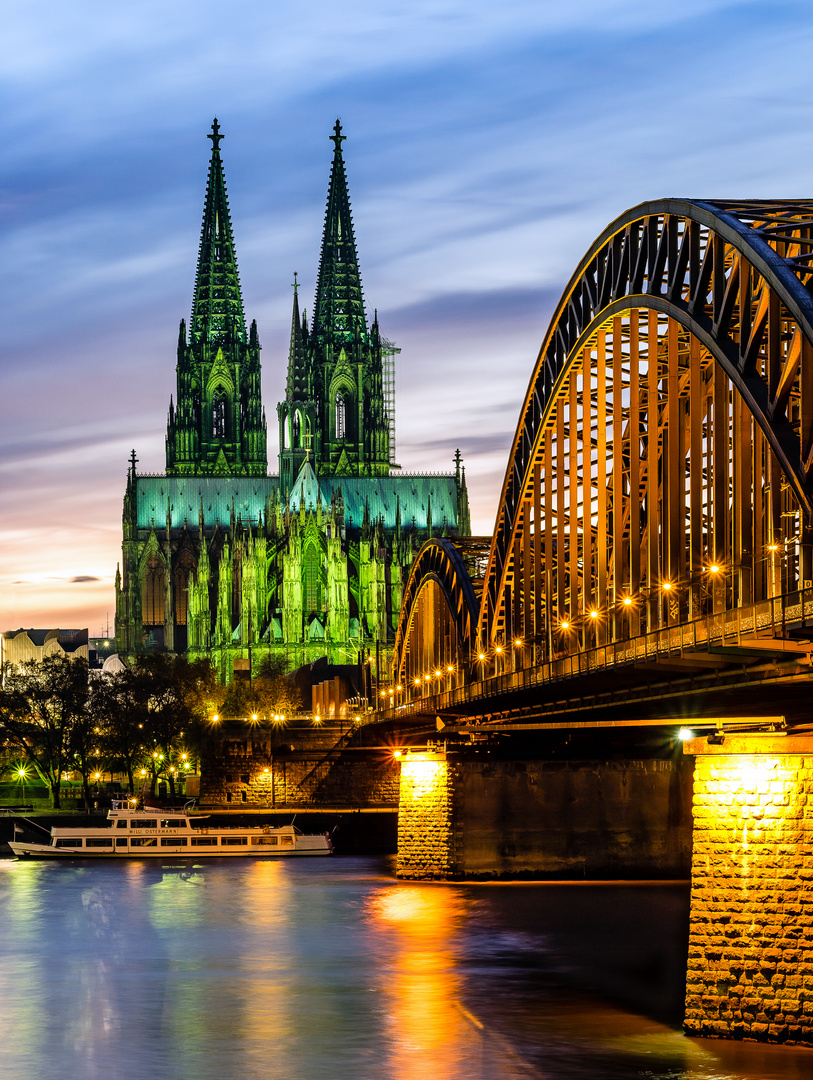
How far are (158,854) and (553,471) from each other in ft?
160

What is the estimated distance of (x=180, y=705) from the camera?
14038 centimetres

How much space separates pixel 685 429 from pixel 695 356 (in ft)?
36.7

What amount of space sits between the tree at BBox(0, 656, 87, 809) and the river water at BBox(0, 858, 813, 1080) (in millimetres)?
48173

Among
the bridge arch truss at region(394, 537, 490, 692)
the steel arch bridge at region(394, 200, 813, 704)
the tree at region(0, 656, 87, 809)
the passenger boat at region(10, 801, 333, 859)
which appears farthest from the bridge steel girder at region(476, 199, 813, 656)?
the tree at region(0, 656, 87, 809)

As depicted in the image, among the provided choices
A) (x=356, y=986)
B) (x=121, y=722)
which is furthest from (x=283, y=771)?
(x=356, y=986)

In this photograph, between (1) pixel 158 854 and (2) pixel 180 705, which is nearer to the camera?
(1) pixel 158 854

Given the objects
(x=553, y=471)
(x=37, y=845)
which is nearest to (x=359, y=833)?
(x=37, y=845)

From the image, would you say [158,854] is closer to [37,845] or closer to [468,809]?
[37,845]

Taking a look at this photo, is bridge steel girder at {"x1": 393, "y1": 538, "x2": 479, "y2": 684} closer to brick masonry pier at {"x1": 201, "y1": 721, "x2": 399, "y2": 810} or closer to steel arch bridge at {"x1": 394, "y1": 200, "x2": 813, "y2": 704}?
brick masonry pier at {"x1": 201, "y1": 721, "x2": 399, "y2": 810}

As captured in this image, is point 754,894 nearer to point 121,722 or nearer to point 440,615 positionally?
point 440,615

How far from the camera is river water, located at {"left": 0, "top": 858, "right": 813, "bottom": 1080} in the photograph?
125 ft

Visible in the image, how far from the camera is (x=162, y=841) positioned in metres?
107

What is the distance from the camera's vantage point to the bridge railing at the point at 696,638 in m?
30.7

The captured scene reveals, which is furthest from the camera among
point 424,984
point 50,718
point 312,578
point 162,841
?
point 312,578
